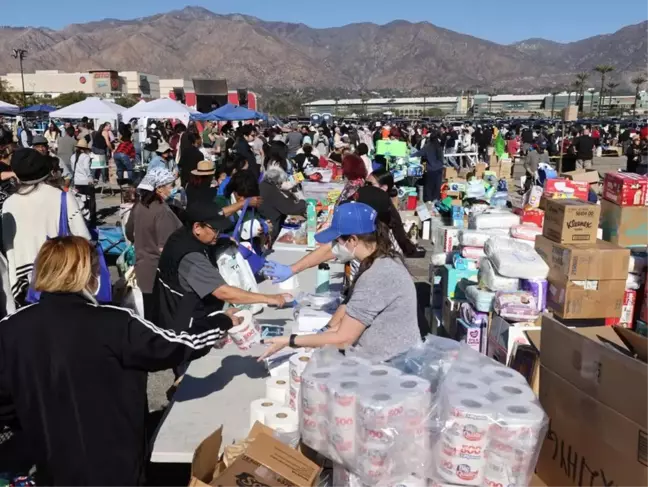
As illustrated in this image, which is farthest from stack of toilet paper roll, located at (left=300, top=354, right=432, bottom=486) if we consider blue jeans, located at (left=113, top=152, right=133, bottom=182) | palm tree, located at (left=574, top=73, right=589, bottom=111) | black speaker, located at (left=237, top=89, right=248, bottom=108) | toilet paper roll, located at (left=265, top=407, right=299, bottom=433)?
palm tree, located at (left=574, top=73, right=589, bottom=111)

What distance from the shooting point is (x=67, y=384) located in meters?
2.21

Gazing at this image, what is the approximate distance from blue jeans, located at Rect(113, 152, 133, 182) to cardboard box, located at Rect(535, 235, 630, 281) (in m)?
12.2

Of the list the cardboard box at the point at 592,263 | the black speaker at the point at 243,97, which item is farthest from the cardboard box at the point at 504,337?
the black speaker at the point at 243,97

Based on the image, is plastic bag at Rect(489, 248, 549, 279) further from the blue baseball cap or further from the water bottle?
the blue baseball cap

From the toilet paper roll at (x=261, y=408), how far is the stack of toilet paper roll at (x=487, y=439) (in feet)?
2.92

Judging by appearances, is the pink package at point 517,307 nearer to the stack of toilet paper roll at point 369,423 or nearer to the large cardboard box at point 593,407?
the large cardboard box at point 593,407

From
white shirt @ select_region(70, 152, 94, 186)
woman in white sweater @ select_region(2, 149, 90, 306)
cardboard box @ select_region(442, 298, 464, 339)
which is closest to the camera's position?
woman in white sweater @ select_region(2, 149, 90, 306)

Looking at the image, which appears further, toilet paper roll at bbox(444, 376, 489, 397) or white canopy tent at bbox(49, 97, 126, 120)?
white canopy tent at bbox(49, 97, 126, 120)

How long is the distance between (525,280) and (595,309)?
1.61 ft

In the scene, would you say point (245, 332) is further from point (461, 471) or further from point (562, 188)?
point (562, 188)

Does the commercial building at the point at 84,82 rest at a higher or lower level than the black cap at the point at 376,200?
higher

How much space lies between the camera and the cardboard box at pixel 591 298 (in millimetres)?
3809

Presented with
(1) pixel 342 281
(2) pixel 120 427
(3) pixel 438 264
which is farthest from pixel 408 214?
(2) pixel 120 427

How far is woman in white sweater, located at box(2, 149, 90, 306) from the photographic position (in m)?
4.14
